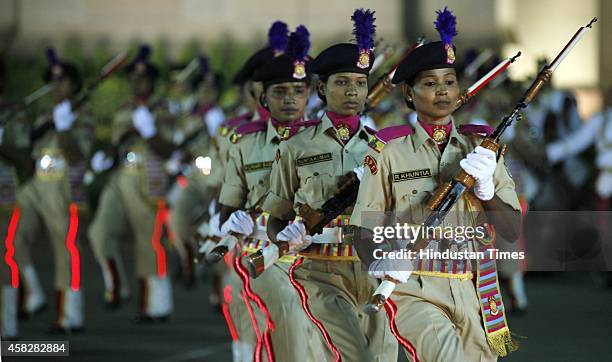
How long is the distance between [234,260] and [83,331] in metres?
4.88

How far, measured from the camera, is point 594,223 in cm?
1360

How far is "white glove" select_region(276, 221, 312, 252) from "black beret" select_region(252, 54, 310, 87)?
1162 millimetres

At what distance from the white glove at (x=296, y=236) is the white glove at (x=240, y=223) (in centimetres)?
87

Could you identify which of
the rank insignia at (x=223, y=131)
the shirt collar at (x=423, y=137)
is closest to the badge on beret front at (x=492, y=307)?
the shirt collar at (x=423, y=137)

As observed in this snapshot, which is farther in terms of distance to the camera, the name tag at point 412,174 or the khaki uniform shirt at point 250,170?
the khaki uniform shirt at point 250,170

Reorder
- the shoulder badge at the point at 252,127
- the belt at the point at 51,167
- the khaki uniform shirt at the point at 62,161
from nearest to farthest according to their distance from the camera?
the shoulder badge at the point at 252,127, the khaki uniform shirt at the point at 62,161, the belt at the point at 51,167

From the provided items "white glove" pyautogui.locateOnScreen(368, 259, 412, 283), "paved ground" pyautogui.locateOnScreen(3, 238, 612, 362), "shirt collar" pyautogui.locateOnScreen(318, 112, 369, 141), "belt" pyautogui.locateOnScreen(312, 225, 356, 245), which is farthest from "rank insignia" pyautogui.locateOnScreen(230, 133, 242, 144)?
"white glove" pyautogui.locateOnScreen(368, 259, 412, 283)

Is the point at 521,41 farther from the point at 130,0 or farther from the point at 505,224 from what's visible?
the point at 505,224

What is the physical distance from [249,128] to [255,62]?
119cm

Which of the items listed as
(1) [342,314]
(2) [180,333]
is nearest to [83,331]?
(2) [180,333]

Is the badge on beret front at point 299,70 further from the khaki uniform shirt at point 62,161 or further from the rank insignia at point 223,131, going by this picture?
the khaki uniform shirt at point 62,161

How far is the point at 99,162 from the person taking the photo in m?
16.0

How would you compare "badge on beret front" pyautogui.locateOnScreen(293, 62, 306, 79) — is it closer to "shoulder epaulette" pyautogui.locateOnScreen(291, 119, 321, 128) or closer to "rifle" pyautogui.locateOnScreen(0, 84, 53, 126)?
"shoulder epaulette" pyautogui.locateOnScreen(291, 119, 321, 128)

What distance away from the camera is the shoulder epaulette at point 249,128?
32.4 feet
